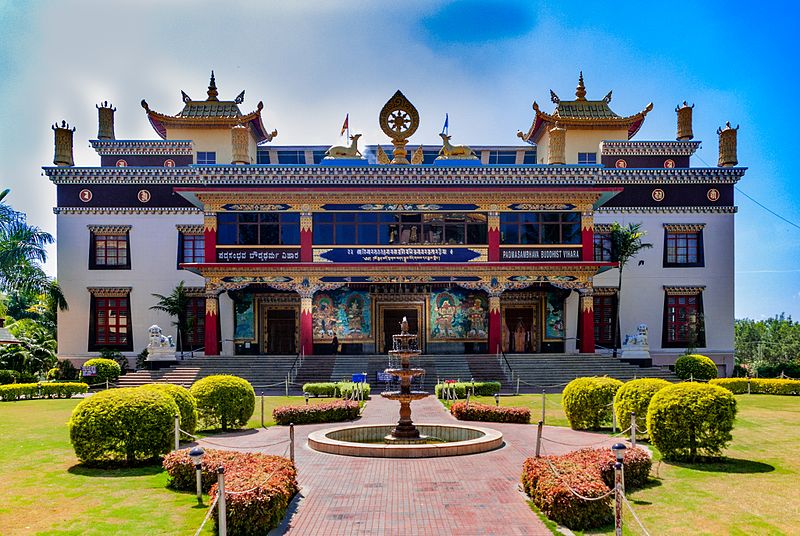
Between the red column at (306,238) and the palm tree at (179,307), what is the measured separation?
8.18 m

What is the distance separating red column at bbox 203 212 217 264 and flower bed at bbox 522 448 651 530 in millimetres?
27448

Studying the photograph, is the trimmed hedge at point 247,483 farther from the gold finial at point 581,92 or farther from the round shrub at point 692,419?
the gold finial at point 581,92

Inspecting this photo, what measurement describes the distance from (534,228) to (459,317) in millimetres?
6294

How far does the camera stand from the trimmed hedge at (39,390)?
3055cm

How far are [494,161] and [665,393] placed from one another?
39.0 meters

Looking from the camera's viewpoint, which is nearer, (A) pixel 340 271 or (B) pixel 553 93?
(A) pixel 340 271

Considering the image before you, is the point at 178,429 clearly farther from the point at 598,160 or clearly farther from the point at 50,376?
the point at 598,160

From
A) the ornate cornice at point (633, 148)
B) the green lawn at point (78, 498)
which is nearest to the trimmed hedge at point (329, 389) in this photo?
the green lawn at point (78, 498)

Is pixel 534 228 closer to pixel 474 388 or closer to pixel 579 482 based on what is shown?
pixel 474 388

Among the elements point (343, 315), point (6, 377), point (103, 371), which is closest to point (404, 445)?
point (343, 315)

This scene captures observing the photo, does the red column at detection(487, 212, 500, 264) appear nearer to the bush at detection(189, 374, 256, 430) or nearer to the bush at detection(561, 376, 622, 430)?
the bush at detection(561, 376, 622, 430)

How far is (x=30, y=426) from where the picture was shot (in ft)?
70.4

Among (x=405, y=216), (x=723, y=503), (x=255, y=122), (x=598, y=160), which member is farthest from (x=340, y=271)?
(x=723, y=503)

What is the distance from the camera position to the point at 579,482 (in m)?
11.7
